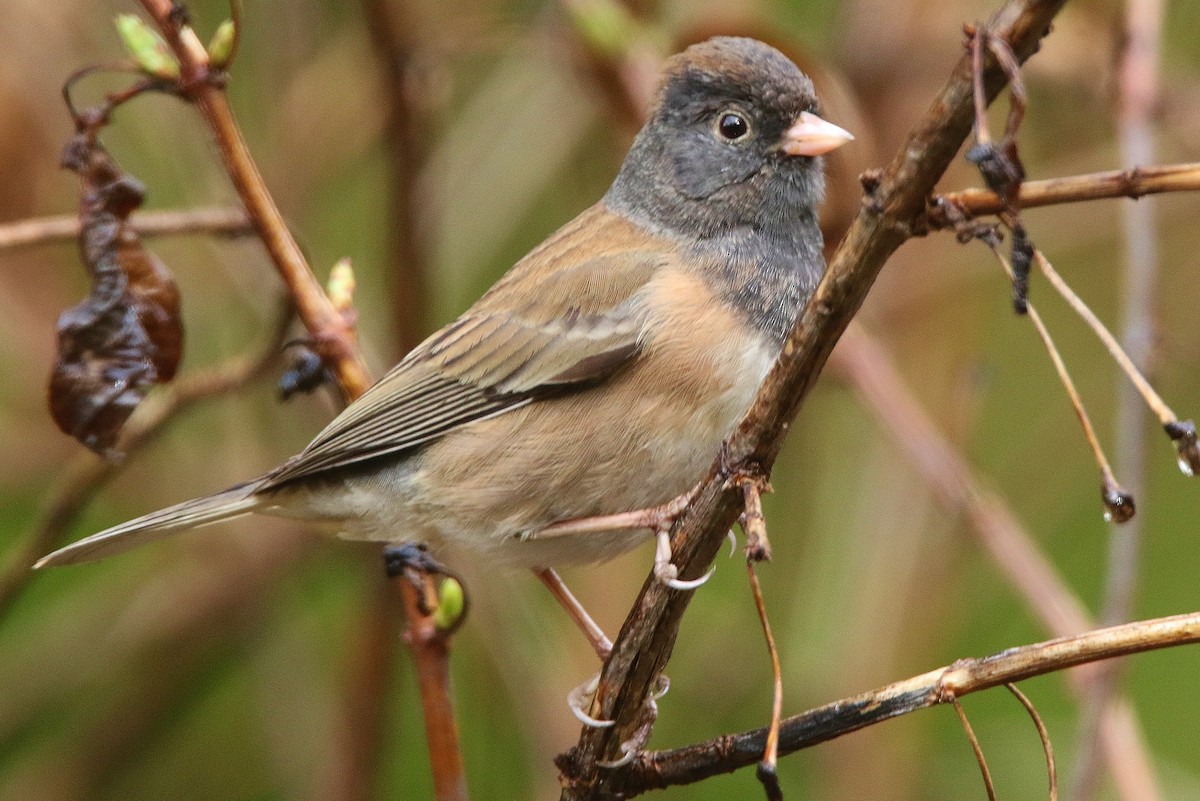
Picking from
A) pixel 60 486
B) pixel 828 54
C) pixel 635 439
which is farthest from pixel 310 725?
pixel 828 54

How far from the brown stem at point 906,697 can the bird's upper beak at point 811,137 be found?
1.26 meters

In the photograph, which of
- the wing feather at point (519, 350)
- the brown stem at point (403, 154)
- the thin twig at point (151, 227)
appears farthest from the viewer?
the brown stem at point (403, 154)

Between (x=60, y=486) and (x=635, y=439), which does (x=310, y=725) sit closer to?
(x=60, y=486)

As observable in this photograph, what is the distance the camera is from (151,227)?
2.20m

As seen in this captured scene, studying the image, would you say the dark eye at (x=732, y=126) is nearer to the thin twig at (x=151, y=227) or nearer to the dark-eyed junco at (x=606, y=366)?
the dark-eyed junco at (x=606, y=366)

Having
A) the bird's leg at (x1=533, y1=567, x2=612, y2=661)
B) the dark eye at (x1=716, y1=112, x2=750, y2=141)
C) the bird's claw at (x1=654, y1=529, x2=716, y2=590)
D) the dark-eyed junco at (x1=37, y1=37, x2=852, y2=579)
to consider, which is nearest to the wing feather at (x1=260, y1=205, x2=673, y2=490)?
the dark-eyed junco at (x1=37, y1=37, x2=852, y2=579)

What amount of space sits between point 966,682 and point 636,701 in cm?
48

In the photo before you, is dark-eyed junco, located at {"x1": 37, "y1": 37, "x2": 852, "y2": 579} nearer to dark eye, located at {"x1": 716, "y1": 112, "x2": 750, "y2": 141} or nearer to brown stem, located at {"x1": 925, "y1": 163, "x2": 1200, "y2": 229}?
dark eye, located at {"x1": 716, "y1": 112, "x2": 750, "y2": 141}

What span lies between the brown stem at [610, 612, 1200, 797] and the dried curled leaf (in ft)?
3.08

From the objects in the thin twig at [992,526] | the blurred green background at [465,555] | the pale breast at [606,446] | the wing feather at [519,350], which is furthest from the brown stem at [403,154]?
the thin twig at [992,526]

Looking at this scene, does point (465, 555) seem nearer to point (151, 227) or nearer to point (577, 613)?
point (577, 613)

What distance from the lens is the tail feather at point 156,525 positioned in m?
2.34

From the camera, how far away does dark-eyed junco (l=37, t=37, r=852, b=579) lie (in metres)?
2.33

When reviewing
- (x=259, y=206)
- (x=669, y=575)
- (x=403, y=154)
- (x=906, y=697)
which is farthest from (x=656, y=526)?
(x=403, y=154)
